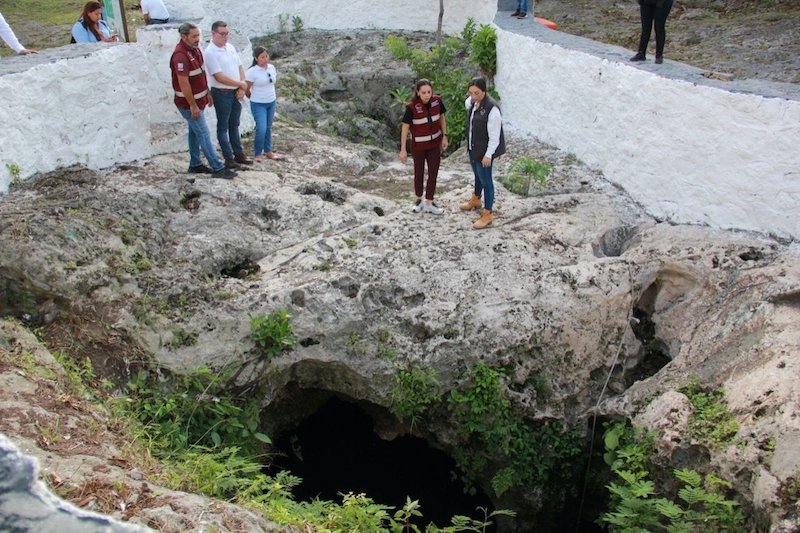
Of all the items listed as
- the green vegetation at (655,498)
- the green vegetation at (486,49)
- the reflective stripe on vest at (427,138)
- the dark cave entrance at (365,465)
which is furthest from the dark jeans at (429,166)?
the green vegetation at (486,49)

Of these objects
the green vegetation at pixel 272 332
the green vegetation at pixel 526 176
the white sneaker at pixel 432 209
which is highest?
the green vegetation at pixel 526 176

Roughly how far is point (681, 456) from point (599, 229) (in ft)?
8.51

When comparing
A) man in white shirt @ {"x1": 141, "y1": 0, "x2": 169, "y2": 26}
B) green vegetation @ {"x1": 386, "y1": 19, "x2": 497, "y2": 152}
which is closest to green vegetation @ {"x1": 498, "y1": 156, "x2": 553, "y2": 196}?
green vegetation @ {"x1": 386, "y1": 19, "x2": 497, "y2": 152}

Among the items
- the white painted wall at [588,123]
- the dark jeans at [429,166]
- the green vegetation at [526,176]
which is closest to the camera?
the white painted wall at [588,123]

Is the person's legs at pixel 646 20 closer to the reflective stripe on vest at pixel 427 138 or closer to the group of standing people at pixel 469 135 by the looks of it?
the group of standing people at pixel 469 135

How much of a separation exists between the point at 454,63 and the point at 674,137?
17.5 feet

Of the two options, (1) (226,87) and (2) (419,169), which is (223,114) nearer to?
(1) (226,87)

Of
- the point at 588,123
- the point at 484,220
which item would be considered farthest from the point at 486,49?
the point at 484,220

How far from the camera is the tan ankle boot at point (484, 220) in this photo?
7.36 m

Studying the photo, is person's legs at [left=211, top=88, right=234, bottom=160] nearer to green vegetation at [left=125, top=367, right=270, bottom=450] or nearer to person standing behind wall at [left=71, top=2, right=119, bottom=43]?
person standing behind wall at [left=71, top=2, right=119, bottom=43]

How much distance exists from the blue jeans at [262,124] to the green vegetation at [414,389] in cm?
375

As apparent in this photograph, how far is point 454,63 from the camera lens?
11781mm

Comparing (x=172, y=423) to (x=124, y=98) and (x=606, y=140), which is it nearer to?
(x=124, y=98)

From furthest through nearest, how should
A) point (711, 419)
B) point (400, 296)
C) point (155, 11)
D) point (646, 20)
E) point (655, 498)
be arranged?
point (155, 11) → point (646, 20) → point (400, 296) → point (655, 498) → point (711, 419)
